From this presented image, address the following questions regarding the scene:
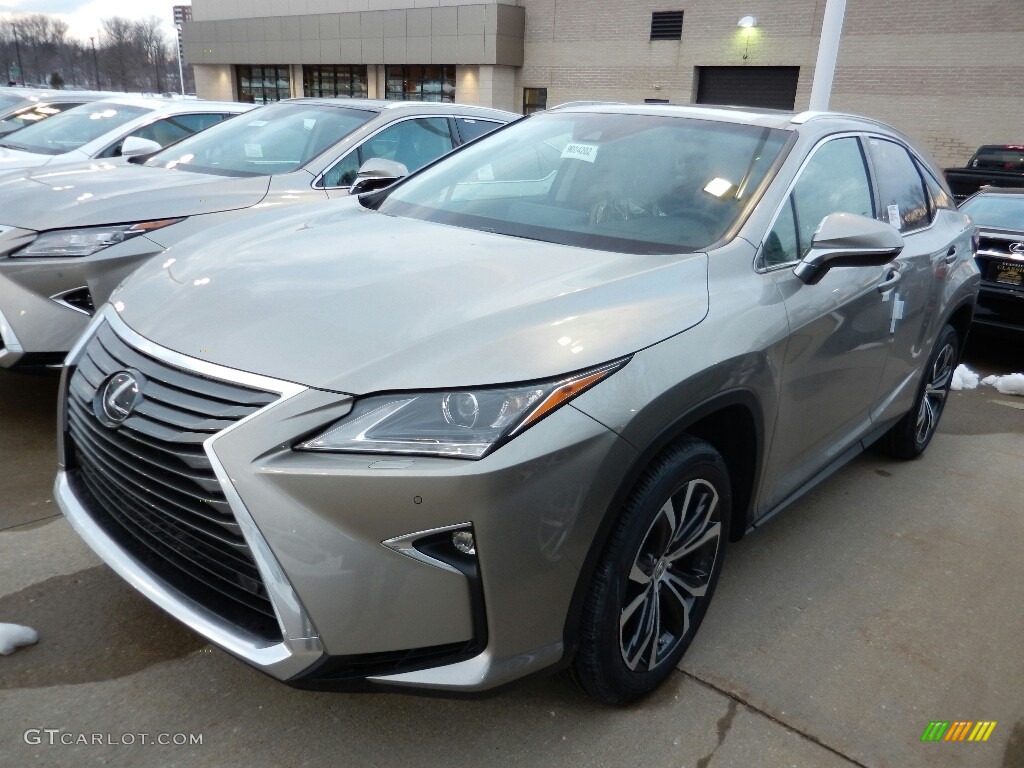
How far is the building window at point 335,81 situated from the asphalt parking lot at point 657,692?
31.1m

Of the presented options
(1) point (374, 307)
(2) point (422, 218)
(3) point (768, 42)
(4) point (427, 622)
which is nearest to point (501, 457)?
(4) point (427, 622)

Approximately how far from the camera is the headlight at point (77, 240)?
366 cm

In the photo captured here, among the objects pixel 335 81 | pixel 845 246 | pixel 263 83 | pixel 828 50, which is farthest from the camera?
pixel 263 83

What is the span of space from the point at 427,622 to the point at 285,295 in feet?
3.14

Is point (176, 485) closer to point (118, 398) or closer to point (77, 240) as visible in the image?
point (118, 398)

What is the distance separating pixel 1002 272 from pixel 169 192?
6.03m

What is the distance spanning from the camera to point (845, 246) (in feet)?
8.49

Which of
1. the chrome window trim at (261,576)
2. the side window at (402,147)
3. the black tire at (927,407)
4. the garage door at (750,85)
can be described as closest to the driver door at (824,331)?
the black tire at (927,407)

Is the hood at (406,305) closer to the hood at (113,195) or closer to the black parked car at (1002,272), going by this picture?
the hood at (113,195)

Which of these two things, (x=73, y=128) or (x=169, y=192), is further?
(x=73, y=128)

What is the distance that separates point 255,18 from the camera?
34000 millimetres

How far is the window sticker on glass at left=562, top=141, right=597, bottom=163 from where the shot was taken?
3.17 metres

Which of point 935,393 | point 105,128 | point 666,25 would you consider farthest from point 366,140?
point 666,25

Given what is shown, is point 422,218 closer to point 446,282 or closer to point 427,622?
point 446,282
